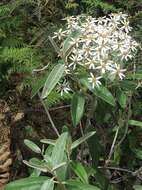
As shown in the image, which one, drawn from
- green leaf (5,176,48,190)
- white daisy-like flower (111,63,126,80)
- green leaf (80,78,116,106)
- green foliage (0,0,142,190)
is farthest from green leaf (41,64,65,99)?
green leaf (5,176,48,190)

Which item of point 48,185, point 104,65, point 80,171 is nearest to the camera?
point 48,185

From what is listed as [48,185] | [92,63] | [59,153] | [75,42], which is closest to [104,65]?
[92,63]

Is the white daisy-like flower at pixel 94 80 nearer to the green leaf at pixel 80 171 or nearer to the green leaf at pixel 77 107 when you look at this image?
the green leaf at pixel 77 107

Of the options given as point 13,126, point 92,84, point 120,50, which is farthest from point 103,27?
point 13,126

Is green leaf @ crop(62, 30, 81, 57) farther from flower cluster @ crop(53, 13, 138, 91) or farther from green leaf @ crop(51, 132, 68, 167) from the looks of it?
green leaf @ crop(51, 132, 68, 167)

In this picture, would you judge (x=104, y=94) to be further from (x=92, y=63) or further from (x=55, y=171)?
(x=55, y=171)

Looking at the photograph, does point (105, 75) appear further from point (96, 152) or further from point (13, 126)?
point (13, 126)
